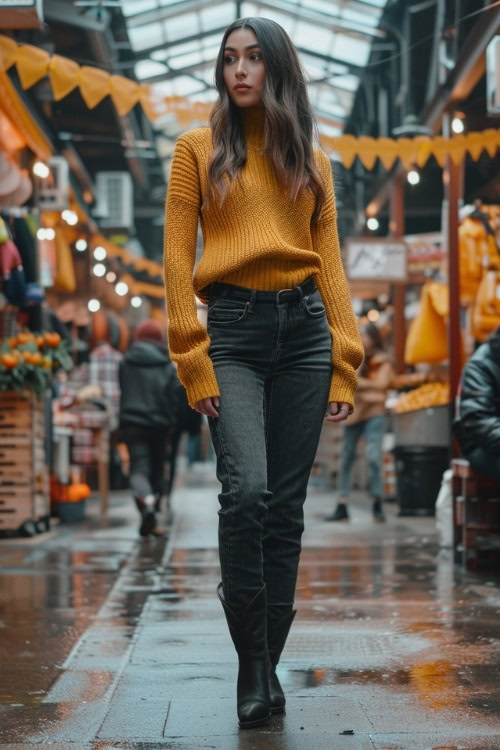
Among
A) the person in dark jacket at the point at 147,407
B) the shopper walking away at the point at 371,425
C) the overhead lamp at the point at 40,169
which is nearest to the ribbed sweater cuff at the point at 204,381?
the person in dark jacket at the point at 147,407

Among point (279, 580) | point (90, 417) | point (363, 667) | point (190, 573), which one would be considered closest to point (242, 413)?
→ point (279, 580)

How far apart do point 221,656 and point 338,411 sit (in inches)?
52.5

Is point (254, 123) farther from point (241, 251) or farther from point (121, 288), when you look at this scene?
point (121, 288)

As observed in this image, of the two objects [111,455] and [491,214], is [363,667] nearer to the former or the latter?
[491,214]

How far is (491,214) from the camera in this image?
1148cm

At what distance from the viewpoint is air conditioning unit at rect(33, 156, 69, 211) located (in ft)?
43.2

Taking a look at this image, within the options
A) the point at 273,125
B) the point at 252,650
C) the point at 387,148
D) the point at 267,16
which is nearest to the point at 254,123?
the point at 273,125

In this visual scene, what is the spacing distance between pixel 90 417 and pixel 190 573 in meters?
6.00

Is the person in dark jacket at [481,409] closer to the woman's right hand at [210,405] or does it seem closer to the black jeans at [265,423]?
the black jeans at [265,423]

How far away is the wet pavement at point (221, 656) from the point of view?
3.45m

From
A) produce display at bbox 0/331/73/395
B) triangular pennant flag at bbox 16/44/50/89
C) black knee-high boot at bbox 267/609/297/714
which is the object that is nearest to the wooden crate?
produce display at bbox 0/331/73/395

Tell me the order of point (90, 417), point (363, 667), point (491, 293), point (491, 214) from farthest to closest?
point (90, 417) < point (491, 214) < point (491, 293) < point (363, 667)

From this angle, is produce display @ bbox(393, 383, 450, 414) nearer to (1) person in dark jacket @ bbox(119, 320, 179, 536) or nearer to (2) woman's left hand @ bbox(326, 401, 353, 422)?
(1) person in dark jacket @ bbox(119, 320, 179, 536)

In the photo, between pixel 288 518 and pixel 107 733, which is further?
pixel 288 518
